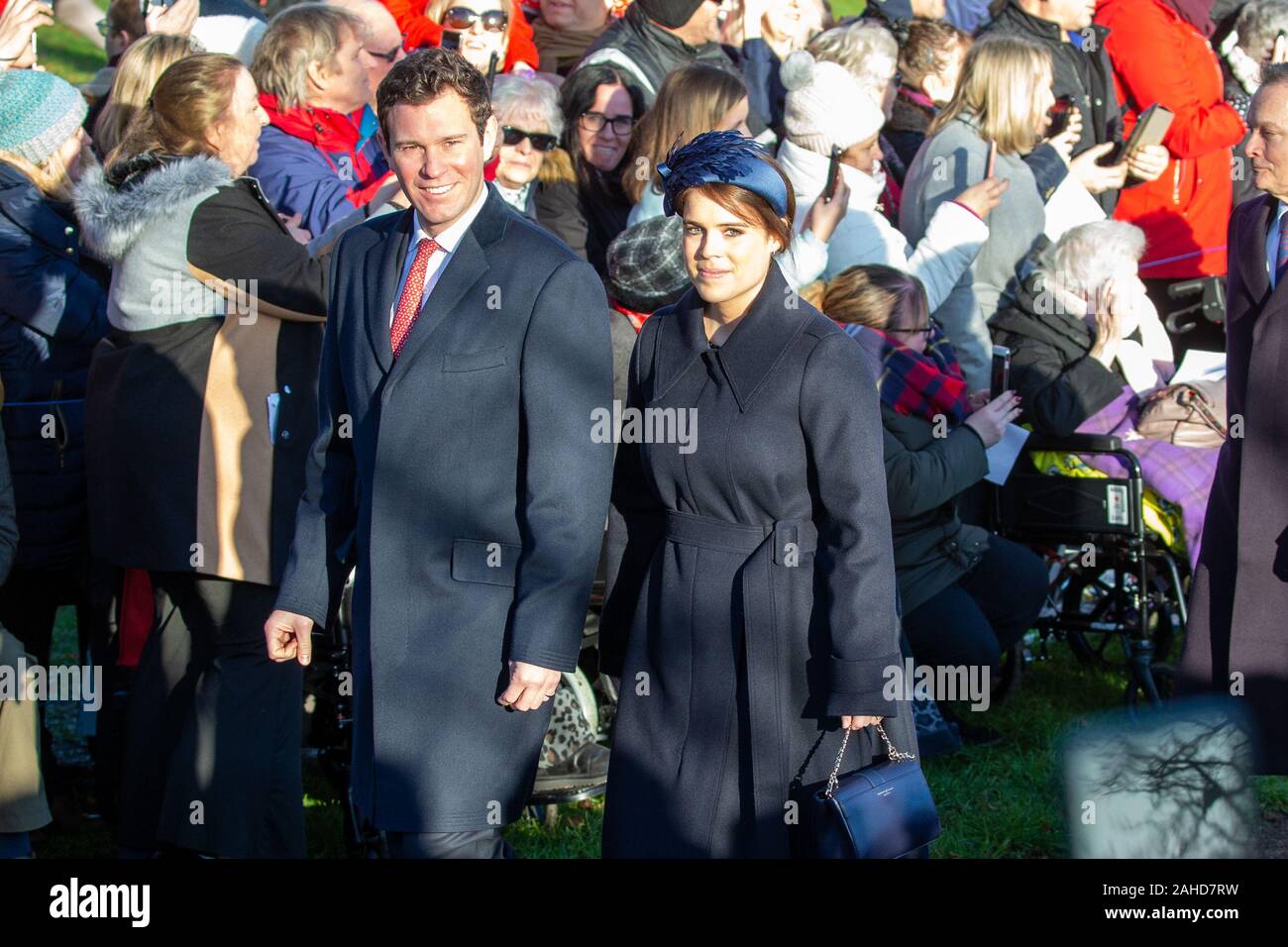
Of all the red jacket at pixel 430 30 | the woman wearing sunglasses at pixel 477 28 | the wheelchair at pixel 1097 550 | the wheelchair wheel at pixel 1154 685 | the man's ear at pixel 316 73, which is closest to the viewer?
the man's ear at pixel 316 73

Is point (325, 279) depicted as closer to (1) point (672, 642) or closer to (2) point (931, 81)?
(1) point (672, 642)

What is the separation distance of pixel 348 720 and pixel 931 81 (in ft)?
15.0

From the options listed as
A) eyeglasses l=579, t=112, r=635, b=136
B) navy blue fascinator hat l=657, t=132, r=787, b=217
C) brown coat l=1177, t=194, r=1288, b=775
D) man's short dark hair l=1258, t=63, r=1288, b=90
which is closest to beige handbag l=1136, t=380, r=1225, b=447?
brown coat l=1177, t=194, r=1288, b=775

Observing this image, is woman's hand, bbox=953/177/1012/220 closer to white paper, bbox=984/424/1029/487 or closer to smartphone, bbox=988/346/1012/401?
smartphone, bbox=988/346/1012/401

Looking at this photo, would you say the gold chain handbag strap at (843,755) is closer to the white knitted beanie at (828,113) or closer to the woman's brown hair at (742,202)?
the woman's brown hair at (742,202)

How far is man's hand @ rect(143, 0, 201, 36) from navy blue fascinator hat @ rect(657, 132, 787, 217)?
11.8 feet

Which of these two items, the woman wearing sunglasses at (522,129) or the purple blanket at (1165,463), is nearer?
the woman wearing sunglasses at (522,129)

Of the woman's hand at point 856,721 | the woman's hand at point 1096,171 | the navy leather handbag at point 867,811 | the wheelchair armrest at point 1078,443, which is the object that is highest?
the woman's hand at point 1096,171

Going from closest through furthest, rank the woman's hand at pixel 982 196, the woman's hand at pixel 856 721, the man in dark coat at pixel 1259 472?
the woman's hand at pixel 856 721 < the man in dark coat at pixel 1259 472 < the woman's hand at pixel 982 196

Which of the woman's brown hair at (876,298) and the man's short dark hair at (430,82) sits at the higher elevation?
the man's short dark hair at (430,82)

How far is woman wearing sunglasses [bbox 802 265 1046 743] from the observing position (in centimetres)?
538

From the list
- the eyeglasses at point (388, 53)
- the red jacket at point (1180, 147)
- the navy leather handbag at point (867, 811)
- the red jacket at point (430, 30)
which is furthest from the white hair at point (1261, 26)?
the navy leather handbag at point (867, 811)

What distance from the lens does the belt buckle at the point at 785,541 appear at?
3479 mm
